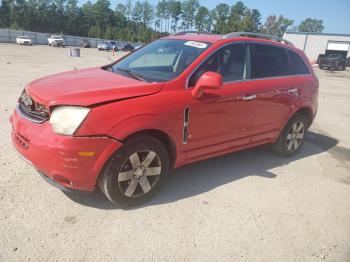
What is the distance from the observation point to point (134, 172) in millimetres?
3541

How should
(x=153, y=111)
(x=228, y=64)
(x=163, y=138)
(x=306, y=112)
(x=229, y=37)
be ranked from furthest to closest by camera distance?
1. (x=306, y=112)
2. (x=229, y=37)
3. (x=228, y=64)
4. (x=163, y=138)
5. (x=153, y=111)

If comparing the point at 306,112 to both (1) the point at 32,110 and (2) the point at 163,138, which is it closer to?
(2) the point at 163,138

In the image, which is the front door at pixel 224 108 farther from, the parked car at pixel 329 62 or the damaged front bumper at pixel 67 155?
the parked car at pixel 329 62

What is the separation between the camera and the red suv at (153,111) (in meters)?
3.13

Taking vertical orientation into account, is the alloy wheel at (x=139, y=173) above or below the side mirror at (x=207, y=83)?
below

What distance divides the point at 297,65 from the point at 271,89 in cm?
106

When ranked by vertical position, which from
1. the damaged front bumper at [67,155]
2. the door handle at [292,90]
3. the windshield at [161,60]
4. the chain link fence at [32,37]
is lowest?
the chain link fence at [32,37]

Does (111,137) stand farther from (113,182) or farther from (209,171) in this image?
(209,171)

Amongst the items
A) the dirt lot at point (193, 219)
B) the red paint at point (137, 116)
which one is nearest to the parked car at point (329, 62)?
the dirt lot at point (193, 219)

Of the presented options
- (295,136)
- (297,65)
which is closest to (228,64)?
(297,65)

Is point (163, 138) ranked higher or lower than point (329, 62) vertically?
higher

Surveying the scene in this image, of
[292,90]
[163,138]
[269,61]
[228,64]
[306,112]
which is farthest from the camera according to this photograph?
[306,112]

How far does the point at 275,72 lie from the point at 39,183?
362cm

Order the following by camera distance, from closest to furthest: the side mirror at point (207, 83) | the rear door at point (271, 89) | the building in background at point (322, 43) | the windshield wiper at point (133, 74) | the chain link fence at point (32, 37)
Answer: the side mirror at point (207, 83), the windshield wiper at point (133, 74), the rear door at point (271, 89), the chain link fence at point (32, 37), the building in background at point (322, 43)
